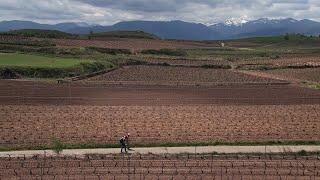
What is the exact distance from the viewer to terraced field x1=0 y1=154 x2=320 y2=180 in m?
26.5

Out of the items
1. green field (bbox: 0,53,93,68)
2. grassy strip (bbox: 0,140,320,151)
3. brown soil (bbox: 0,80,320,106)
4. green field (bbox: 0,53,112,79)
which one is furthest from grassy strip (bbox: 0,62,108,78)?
grassy strip (bbox: 0,140,320,151)

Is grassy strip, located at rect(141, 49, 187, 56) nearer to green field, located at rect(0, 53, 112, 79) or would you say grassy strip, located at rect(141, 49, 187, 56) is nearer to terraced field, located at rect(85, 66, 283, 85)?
terraced field, located at rect(85, 66, 283, 85)

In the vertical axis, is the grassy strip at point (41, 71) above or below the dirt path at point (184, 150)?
above

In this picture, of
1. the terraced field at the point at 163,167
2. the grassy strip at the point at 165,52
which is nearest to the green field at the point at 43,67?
the grassy strip at the point at 165,52

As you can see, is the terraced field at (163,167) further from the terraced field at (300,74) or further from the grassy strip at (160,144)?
the terraced field at (300,74)

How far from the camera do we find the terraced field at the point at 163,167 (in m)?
26.5

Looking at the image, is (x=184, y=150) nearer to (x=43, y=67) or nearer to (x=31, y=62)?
(x=43, y=67)

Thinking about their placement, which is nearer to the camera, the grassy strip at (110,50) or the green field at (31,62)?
the green field at (31,62)

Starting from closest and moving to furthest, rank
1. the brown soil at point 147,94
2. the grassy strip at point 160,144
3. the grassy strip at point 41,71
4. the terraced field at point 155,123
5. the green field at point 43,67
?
the grassy strip at point 160,144
the terraced field at point 155,123
the brown soil at point 147,94
the grassy strip at point 41,71
the green field at point 43,67

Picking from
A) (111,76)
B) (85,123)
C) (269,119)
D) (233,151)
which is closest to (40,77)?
(111,76)

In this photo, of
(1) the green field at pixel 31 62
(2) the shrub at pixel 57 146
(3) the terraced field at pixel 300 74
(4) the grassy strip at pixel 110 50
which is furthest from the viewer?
(4) the grassy strip at pixel 110 50

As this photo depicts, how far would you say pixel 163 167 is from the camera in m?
28.3

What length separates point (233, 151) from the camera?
33031mm

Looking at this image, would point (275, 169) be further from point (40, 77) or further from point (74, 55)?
point (74, 55)
